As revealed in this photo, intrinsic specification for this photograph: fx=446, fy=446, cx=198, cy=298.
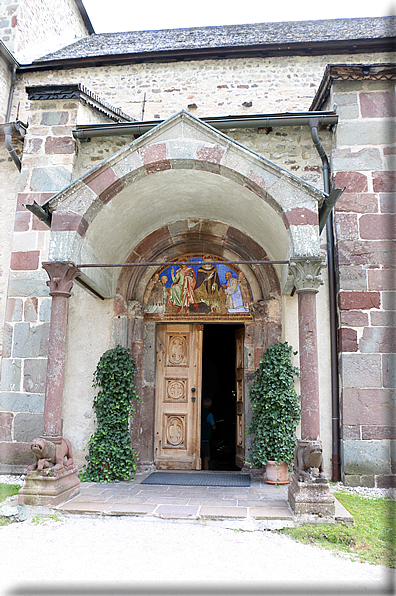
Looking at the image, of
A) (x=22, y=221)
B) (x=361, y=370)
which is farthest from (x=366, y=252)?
(x=22, y=221)

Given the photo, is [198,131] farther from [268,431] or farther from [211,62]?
[211,62]

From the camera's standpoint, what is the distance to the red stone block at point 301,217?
465 centimetres

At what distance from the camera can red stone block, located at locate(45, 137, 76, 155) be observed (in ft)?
21.5

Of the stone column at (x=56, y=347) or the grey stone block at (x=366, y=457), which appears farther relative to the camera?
the grey stone block at (x=366, y=457)

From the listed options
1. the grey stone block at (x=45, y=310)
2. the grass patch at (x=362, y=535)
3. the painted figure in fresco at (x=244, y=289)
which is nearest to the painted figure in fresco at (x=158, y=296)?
the painted figure in fresco at (x=244, y=289)

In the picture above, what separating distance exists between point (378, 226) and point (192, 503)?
4.12 meters

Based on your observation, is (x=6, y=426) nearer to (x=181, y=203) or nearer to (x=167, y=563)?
(x=167, y=563)

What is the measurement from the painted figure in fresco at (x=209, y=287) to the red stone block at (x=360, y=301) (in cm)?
187

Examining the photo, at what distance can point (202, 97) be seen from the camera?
8.99 meters

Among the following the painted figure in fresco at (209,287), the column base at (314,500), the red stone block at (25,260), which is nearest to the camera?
the column base at (314,500)

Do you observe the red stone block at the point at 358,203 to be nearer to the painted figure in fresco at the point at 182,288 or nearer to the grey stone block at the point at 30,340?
the painted figure in fresco at the point at 182,288

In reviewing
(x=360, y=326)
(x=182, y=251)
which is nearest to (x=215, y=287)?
(x=182, y=251)

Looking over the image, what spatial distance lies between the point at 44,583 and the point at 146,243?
476cm

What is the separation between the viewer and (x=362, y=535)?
3.72 meters
